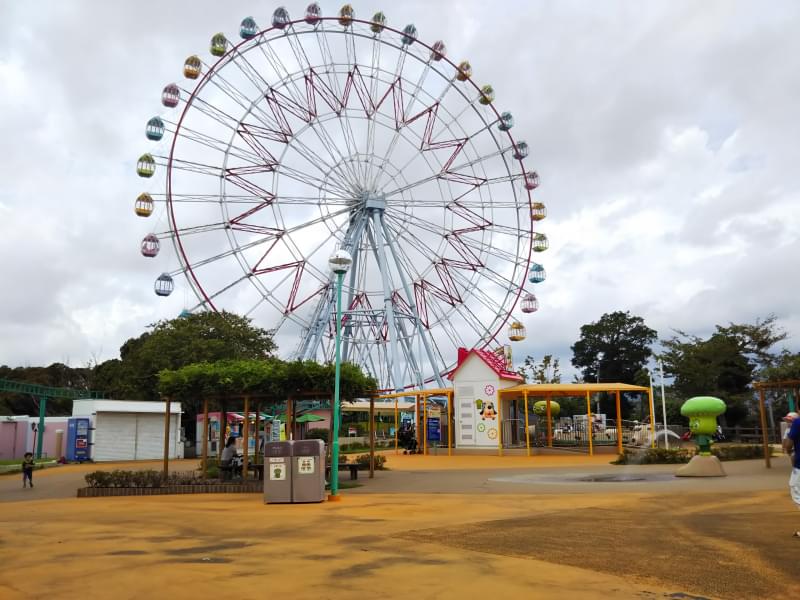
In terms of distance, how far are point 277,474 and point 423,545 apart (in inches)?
251

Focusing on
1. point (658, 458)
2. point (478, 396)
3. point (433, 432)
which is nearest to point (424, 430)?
point (433, 432)

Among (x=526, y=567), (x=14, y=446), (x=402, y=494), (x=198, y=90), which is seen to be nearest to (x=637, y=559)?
(x=526, y=567)

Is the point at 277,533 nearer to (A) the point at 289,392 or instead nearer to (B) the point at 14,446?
(A) the point at 289,392

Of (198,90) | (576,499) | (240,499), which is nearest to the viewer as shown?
(576,499)

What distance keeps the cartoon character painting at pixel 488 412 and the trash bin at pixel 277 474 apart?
660 inches

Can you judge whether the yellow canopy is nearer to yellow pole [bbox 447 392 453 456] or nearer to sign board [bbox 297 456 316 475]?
yellow pole [bbox 447 392 453 456]

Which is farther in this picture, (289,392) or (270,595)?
(289,392)

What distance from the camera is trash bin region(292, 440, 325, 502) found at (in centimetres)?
1382

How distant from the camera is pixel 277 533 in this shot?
942 cm

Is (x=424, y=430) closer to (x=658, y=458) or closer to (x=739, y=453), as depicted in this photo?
(x=658, y=458)

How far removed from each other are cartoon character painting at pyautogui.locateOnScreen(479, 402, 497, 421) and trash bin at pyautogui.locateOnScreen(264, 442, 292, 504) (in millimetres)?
16761

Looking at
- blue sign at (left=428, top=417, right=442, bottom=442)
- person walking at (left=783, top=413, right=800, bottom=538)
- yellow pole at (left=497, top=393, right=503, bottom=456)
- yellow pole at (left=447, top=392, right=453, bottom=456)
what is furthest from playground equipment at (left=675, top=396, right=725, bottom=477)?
blue sign at (left=428, top=417, right=442, bottom=442)

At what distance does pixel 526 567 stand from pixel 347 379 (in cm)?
1075

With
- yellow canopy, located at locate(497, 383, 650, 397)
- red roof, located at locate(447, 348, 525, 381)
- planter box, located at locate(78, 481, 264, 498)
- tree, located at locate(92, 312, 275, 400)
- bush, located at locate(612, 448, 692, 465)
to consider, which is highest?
tree, located at locate(92, 312, 275, 400)
